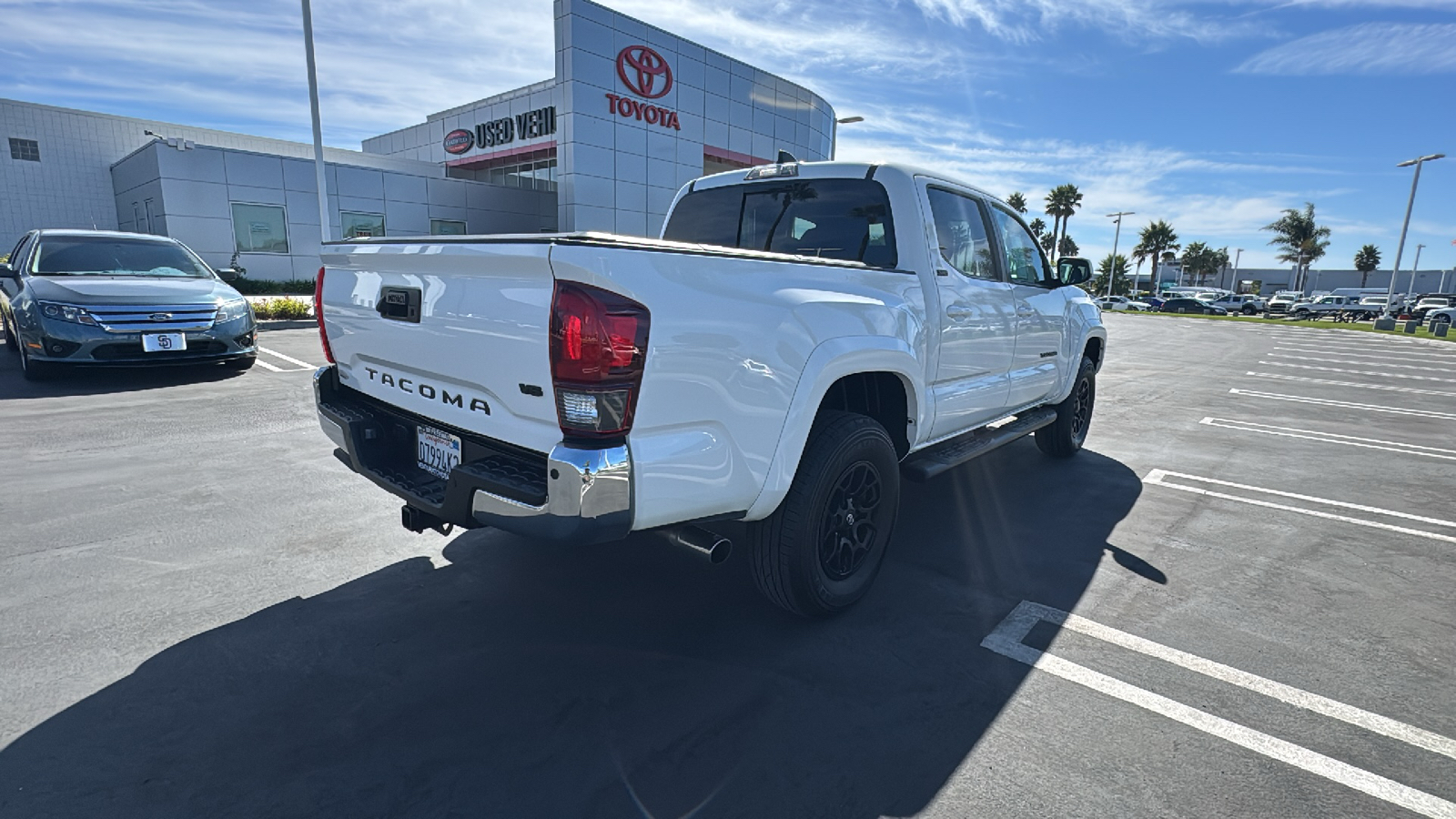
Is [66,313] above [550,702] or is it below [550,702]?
above

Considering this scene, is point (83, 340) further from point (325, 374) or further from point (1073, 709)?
point (1073, 709)

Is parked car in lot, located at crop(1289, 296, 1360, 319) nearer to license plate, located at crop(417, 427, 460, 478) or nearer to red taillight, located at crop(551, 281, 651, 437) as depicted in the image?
red taillight, located at crop(551, 281, 651, 437)

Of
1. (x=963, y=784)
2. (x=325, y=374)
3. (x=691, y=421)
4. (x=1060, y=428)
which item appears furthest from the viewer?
(x=1060, y=428)

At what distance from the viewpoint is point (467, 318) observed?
2.42 metres

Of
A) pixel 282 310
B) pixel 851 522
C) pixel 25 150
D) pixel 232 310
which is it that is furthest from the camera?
pixel 25 150

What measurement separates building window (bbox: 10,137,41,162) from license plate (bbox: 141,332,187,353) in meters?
26.7

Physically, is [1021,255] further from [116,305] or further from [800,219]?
[116,305]

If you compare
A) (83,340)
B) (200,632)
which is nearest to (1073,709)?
(200,632)

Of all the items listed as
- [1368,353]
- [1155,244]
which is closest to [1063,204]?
[1155,244]

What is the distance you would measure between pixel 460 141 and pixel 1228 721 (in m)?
32.1

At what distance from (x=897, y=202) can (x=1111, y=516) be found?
8.34 feet

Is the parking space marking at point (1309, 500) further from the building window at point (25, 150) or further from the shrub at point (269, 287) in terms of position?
the building window at point (25, 150)

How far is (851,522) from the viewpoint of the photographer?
10.2ft

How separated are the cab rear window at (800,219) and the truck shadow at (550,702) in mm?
1697
